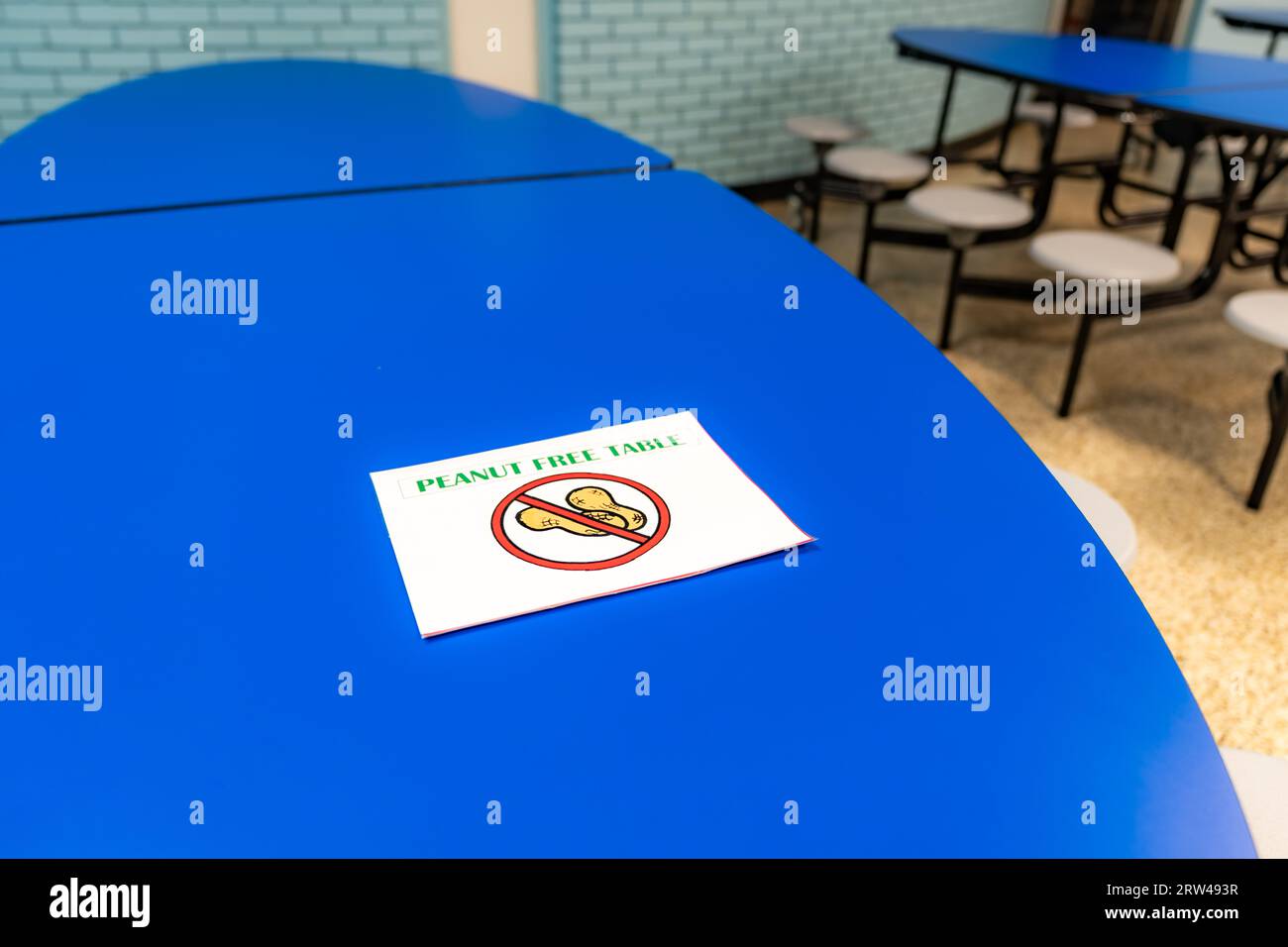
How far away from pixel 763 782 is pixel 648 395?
21.2 inches

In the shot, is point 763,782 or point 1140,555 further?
point 1140,555

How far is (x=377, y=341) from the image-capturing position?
1.20m

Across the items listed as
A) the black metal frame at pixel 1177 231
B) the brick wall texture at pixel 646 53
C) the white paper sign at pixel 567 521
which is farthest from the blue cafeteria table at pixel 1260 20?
the white paper sign at pixel 567 521

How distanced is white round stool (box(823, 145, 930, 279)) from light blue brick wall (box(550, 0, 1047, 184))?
2.55 feet

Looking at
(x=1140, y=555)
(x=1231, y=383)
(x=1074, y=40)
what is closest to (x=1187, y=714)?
(x=1140, y=555)

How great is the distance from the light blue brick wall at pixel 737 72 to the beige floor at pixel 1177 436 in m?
0.45

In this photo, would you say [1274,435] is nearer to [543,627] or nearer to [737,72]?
[543,627]

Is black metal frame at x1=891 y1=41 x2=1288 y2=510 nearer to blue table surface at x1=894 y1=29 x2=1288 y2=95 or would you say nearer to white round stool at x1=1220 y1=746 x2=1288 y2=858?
blue table surface at x1=894 y1=29 x2=1288 y2=95

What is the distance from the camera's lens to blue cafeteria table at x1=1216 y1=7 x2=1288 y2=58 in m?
4.61

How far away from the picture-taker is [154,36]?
10.9ft

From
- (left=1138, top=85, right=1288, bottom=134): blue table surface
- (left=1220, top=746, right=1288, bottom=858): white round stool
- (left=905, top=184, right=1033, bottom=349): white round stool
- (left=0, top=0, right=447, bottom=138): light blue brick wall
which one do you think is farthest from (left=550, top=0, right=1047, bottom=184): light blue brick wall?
(left=1220, top=746, right=1288, bottom=858): white round stool

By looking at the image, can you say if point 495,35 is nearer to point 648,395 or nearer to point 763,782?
point 648,395

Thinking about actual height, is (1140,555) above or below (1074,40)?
below

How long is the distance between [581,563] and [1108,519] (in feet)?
3.33
